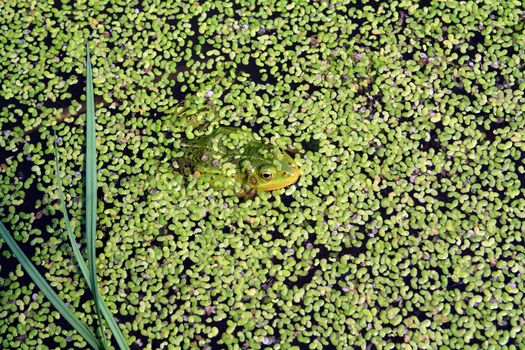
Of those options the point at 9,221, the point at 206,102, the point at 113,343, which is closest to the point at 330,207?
the point at 206,102

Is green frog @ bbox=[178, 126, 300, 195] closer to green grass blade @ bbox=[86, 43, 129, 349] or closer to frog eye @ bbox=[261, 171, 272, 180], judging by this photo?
frog eye @ bbox=[261, 171, 272, 180]

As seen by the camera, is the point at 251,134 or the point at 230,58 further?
the point at 230,58

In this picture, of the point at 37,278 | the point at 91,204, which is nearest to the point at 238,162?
the point at 91,204

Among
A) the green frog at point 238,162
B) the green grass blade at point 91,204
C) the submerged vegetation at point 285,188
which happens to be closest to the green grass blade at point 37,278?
the green grass blade at point 91,204

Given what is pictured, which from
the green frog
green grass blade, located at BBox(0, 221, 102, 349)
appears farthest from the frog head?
green grass blade, located at BBox(0, 221, 102, 349)

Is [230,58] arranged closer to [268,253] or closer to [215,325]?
[268,253]

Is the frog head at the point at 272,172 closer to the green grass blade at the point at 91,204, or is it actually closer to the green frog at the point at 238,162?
the green frog at the point at 238,162

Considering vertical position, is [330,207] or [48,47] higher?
[48,47]
